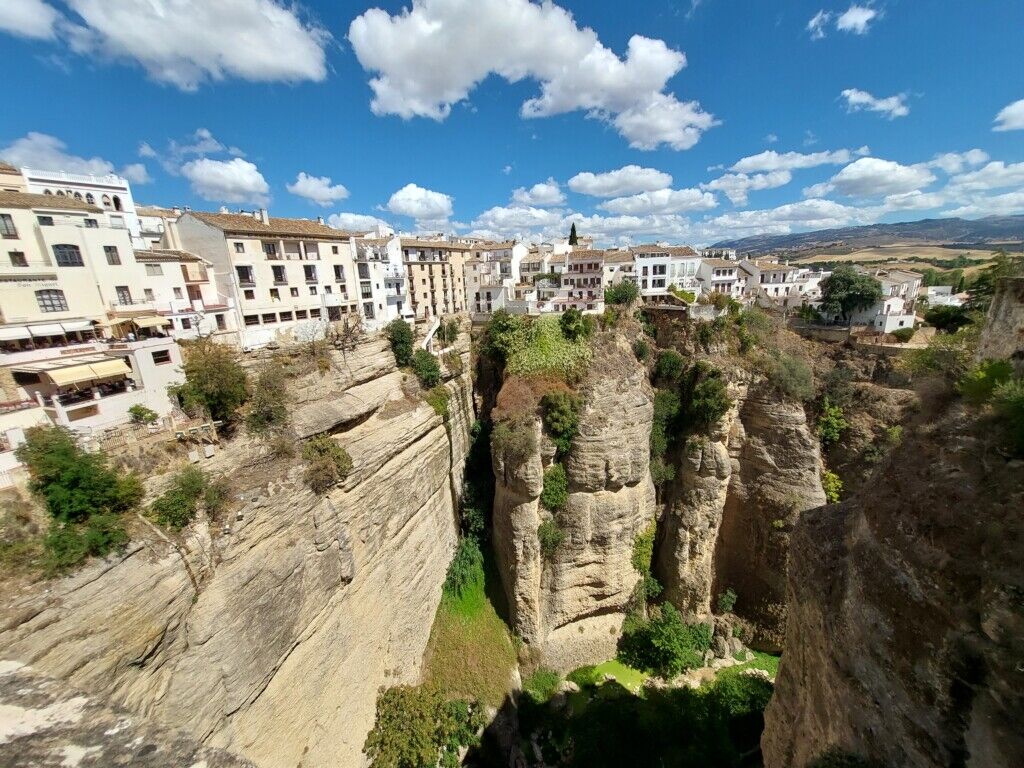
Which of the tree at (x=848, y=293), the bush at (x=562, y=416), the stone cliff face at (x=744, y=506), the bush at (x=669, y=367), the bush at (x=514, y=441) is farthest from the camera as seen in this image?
the tree at (x=848, y=293)

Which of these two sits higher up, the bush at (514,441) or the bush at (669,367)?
the bush at (669,367)

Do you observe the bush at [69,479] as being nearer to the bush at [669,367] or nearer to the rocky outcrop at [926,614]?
the rocky outcrop at [926,614]

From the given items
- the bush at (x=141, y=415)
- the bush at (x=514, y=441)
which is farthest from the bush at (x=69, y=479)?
the bush at (x=514, y=441)

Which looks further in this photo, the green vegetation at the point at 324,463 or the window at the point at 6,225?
the window at the point at 6,225

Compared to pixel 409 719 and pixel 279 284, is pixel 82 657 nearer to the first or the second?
pixel 409 719

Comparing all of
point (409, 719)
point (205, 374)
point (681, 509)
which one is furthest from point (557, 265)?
point (409, 719)

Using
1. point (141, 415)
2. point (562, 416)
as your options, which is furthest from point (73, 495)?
point (562, 416)
